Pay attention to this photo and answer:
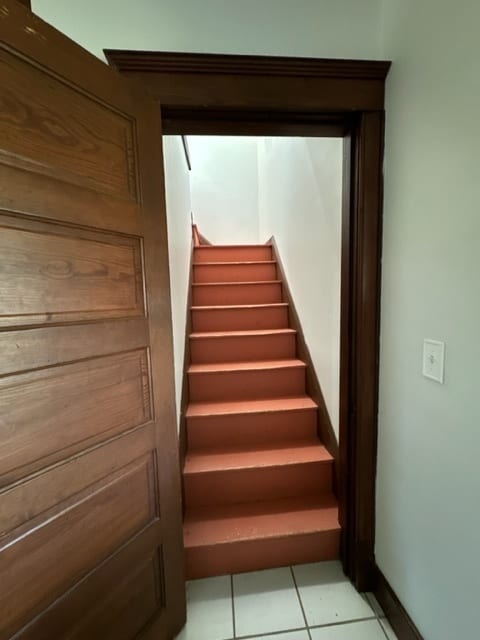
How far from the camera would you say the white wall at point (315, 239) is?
67.4 inches

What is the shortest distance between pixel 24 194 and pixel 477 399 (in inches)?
50.4

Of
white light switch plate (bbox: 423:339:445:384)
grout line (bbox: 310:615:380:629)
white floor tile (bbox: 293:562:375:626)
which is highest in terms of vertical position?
white light switch plate (bbox: 423:339:445:384)

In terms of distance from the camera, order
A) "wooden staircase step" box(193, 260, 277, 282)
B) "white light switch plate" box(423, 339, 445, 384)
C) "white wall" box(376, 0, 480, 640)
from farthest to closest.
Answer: "wooden staircase step" box(193, 260, 277, 282) < "white light switch plate" box(423, 339, 445, 384) < "white wall" box(376, 0, 480, 640)

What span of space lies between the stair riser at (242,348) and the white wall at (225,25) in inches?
65.9

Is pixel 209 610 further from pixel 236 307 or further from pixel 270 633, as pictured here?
pixel 236 307

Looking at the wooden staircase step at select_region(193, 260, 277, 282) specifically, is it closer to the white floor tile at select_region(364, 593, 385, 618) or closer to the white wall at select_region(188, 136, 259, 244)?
the white wall at select_region(188, 136, 259, 244)

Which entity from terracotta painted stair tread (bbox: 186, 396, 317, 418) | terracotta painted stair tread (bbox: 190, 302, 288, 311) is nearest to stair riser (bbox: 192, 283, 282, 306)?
terracotta painted stair tread (bbox: 190, 302, 288, 311)

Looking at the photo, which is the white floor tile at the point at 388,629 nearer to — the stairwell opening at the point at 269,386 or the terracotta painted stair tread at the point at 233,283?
the stairwell opening at the point at 269,386

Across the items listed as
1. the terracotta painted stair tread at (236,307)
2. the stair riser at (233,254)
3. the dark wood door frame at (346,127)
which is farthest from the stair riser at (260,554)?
the stair riser at (233,254)

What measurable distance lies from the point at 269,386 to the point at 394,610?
1.24m

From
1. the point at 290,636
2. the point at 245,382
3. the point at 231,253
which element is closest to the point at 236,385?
the point at 245,382

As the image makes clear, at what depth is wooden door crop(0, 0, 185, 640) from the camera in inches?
28.8

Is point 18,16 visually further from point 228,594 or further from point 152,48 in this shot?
point 228,594

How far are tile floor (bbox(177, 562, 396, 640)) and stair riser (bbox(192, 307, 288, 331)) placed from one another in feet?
5.30
